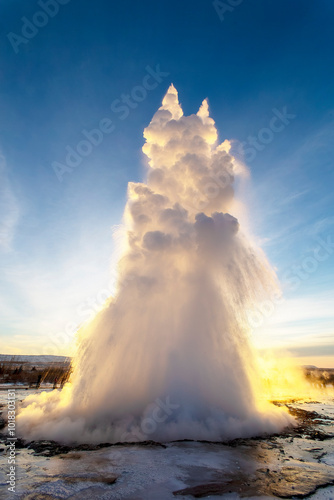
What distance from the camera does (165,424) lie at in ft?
44.3

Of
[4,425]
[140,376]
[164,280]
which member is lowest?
[4,425]

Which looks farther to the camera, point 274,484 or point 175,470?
point 175,470

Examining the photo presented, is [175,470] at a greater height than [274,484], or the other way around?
[274,484]

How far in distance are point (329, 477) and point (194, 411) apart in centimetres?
738

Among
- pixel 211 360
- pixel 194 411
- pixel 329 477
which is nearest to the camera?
pixel 329 477

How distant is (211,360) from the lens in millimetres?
16562

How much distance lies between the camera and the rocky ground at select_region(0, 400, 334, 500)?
722cm

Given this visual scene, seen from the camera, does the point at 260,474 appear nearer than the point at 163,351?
Yes

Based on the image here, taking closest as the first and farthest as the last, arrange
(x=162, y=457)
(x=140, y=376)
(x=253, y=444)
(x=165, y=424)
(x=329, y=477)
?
(x=329, y=477) < (x=162, y=457) < (x=253, y=444) < (x=165, y=424) < (x=140, y=376)

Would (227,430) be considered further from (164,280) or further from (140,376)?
(164,280)

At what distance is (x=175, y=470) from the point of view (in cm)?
884

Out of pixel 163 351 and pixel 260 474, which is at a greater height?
pixel 163 351

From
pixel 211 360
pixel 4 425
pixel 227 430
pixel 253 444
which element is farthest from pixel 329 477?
pixel 4 425

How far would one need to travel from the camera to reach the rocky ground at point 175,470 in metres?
7.22
